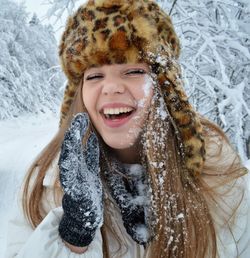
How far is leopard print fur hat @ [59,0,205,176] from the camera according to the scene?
1.71m

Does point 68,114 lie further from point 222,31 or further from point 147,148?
point 222,31

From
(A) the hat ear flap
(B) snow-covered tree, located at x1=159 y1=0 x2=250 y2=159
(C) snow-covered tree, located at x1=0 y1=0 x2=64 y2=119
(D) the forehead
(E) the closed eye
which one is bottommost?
(A) the hat ear flap

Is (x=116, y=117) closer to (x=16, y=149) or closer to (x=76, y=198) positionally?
(x=76, y=198)

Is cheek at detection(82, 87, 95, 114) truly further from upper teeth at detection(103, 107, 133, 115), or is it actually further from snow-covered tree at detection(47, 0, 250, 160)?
snow-covered tree at detection(47, 0, 250, 160)

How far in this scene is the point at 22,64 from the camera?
674 inches

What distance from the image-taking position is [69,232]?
1430 millimetres

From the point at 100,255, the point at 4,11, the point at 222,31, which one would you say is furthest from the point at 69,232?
the point at 4,11

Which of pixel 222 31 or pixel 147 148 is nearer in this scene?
pixel 147 148

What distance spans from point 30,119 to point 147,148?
56.2ft

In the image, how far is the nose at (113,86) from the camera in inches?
62.4

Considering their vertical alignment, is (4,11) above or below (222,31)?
above

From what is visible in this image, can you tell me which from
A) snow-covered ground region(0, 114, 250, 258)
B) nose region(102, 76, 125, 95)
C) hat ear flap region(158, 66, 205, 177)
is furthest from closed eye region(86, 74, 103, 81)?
snow-covered ground region(0, 114, 250, 258)

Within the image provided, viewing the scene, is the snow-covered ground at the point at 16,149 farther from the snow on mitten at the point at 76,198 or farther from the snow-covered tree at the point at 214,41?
the snow-covered tree at the point at 214,41

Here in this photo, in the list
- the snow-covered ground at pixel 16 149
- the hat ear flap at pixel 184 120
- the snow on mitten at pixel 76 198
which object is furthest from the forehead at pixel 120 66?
the snow-covered ground at pixel 16 149
